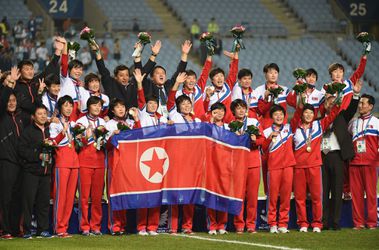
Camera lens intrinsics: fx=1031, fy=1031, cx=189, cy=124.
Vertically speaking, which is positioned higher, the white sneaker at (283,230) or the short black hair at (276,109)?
the short black hair at (276,109)

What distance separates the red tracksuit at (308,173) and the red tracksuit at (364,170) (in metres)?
0.56

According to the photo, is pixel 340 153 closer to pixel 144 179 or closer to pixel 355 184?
pixel 355 184

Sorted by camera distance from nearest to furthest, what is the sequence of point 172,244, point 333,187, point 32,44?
1. point 172,244
2. point 333,187
3. point 32,44

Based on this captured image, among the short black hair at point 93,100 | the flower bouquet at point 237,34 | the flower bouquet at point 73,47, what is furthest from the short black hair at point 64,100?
the flower bouquet at point 237,34

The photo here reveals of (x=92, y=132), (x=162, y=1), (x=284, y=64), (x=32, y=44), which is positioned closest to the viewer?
(x=92, y=132)

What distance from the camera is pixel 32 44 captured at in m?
27.6

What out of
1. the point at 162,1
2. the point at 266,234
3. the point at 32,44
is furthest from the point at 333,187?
the point at 162,1

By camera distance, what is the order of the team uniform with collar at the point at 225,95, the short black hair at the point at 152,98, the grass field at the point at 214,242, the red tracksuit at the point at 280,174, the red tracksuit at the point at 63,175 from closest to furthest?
the grass field at the point at 214,242, the red tracksuit at the point at 63,175, the short black hair at the point at 152,98, the red tracksuit at the point at 280,174, the team uniform with collar at the point at 225,95

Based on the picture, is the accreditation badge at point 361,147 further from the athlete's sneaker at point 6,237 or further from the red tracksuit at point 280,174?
the athlete's sneaker at point 6,237

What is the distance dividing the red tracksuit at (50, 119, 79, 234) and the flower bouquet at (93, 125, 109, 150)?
27 cm

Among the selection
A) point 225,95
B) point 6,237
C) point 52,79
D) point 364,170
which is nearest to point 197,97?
point 225,95

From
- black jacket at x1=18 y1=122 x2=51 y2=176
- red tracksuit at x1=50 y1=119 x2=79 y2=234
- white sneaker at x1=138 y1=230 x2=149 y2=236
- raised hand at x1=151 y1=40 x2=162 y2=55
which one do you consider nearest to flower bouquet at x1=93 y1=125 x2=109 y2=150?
red tracksuit at x1=50 y1=119 x2=79 y2=234

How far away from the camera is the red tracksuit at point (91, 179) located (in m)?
11.8

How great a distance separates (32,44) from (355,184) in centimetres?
1643
